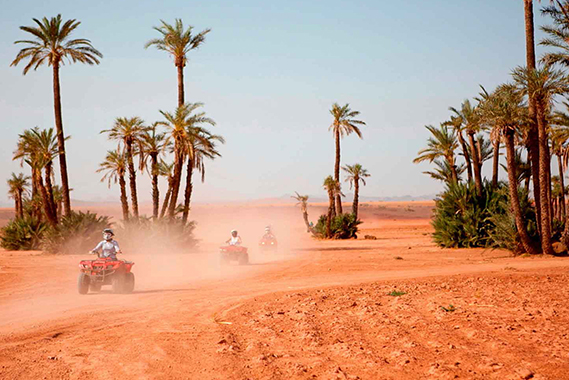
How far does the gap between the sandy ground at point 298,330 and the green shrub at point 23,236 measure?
2541cm

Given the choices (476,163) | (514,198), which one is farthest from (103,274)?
(476,163)

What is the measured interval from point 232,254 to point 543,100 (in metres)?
15.7

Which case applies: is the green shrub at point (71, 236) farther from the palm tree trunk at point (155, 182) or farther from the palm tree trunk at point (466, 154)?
the palm tree trunk at point (466, 154)

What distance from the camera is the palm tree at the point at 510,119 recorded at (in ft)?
82.3

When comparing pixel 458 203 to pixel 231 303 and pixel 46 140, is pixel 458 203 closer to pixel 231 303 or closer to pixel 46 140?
pixel 231 303

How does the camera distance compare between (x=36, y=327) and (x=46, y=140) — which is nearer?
(x=36, y=327)

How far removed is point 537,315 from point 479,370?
3.46 metres

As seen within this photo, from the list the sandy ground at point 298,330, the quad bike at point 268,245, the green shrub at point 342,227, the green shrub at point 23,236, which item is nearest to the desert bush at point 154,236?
the quad bike at point 268,245

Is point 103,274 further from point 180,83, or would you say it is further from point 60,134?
point 180,83

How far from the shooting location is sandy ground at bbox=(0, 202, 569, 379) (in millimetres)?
7484

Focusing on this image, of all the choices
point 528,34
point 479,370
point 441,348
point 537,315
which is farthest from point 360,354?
point 528,34

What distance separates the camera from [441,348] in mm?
8188

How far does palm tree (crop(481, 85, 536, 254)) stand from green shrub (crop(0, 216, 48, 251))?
105 feet

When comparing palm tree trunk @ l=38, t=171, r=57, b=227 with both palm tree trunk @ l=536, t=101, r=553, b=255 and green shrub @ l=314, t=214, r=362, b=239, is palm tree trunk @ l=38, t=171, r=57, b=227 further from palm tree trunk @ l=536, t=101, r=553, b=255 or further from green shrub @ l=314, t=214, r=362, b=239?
palm tree trunk @ l=536, t=101, r=553, b=255
